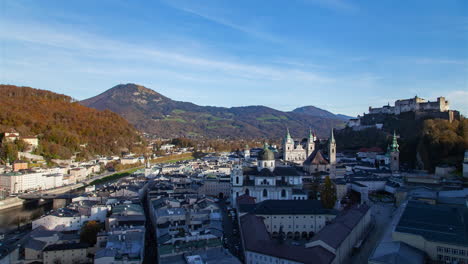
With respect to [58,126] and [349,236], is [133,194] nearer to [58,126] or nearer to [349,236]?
[349,236]

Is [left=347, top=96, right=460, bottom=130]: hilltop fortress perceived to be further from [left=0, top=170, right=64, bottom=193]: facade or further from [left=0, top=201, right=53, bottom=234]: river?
[left=0, top=170, right=64, bottom=193]: facade

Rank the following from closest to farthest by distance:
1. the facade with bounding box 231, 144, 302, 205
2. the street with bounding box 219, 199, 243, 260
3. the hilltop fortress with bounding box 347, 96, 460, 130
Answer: the street with bounding box 219, 199, 243, 260 → the facade with bounding box 231, 144, 302, 205 → the hilltop fortress with bounding box 347, 96, 460, 130

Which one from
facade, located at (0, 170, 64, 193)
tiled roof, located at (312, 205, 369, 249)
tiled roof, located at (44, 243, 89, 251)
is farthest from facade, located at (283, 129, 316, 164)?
tiled roof, located at (44, 243, 89, 251)

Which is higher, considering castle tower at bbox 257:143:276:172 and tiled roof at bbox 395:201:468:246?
castle tower at bbox 257:143:276:172

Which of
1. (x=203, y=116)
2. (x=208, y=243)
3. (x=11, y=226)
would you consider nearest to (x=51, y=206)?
(x=11, y=226)

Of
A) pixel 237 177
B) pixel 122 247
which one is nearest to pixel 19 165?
pixel 237 177

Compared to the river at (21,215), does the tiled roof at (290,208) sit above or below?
above

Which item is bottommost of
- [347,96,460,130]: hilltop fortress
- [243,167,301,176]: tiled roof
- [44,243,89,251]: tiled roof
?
[44,243,89,251]: tiled roof

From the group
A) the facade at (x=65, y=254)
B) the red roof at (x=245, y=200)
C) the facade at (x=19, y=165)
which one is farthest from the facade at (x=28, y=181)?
the red roof at (x=245, y=200)

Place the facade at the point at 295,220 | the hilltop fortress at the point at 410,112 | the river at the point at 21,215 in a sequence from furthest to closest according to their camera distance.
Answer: the hilltop fortress at the point at 410,112, the river at the point at 21,215, the facade at the point at 295,220

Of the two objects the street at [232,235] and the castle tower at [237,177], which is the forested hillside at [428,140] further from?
the street at [232,235]
